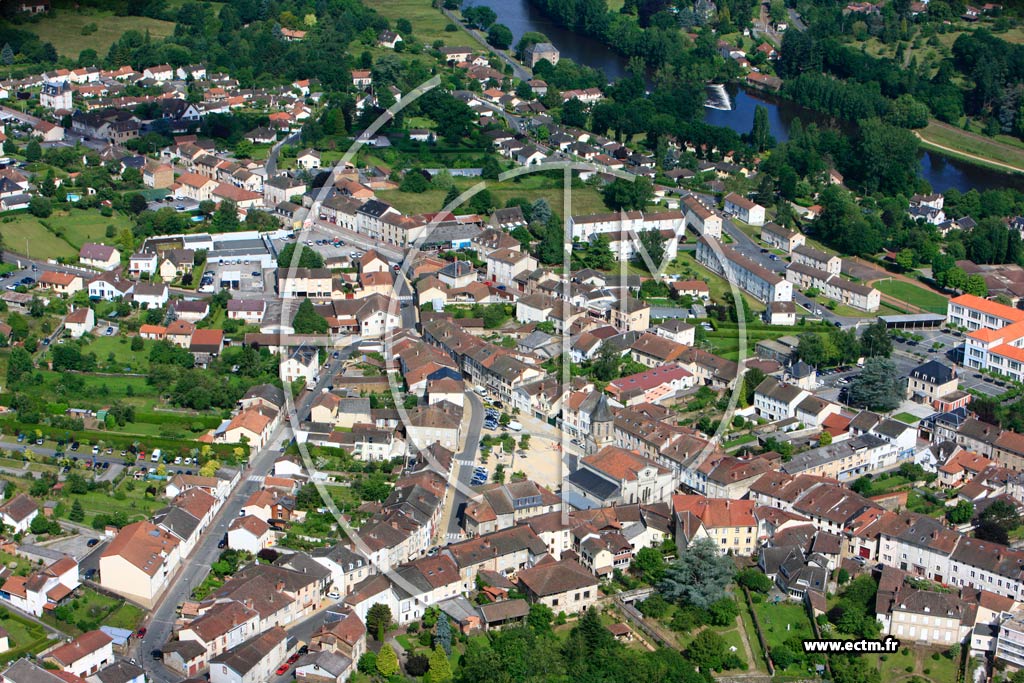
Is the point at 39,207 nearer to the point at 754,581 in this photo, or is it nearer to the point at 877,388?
the point at 877,388

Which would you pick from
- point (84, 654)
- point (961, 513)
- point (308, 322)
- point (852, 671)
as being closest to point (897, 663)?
point (852, 671)

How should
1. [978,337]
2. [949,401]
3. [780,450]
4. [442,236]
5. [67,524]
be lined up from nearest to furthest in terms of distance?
[67,524]
[780,450]
[949,401]
[978,337]
[442,236]

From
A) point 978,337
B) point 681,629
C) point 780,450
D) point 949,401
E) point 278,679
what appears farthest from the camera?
point 978,337

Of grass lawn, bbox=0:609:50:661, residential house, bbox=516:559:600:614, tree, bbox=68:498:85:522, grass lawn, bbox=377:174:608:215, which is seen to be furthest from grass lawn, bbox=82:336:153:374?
residential house, bbox=516:559:600:614

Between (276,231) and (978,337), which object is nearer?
(978,337)

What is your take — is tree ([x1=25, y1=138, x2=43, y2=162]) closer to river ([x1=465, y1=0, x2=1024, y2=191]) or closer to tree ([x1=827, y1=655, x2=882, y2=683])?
river ([x1=465, y1=0, x2=1024, y2=191])

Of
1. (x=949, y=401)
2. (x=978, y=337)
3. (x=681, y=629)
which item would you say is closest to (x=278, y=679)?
(x=681, y=629)

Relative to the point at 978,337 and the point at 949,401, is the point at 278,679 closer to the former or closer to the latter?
the point at 949,401
